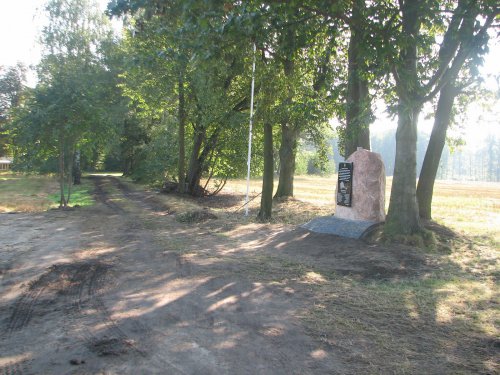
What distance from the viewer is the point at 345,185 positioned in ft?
38.8

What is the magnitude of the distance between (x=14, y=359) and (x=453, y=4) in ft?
45.3

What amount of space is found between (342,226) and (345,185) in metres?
1.47

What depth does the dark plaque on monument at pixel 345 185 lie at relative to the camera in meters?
11.6

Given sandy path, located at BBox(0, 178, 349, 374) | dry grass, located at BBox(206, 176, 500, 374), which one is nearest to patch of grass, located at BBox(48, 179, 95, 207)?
sandy path, located at BBox(0, 178, 349, 374)

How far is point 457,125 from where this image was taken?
16.0 metres

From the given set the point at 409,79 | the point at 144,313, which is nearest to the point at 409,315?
the point at 144,313

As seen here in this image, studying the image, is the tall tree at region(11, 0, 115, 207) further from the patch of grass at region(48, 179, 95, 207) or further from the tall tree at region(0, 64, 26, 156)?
the tall tree at region(0, 64, 26, 156)

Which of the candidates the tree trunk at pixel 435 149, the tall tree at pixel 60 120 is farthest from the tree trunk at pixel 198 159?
the tree trunk at pixel 435 149

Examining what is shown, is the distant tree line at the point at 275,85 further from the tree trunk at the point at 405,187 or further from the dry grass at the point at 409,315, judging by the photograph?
the dry grass at the point at 409,315

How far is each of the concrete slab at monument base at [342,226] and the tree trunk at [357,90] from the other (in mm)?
2268

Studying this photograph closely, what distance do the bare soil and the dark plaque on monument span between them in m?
1.92

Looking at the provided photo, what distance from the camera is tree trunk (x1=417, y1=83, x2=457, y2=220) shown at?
1318cm

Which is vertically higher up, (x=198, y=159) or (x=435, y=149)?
(x=435, y=149)

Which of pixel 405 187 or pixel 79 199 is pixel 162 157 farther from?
pixel 405 187
